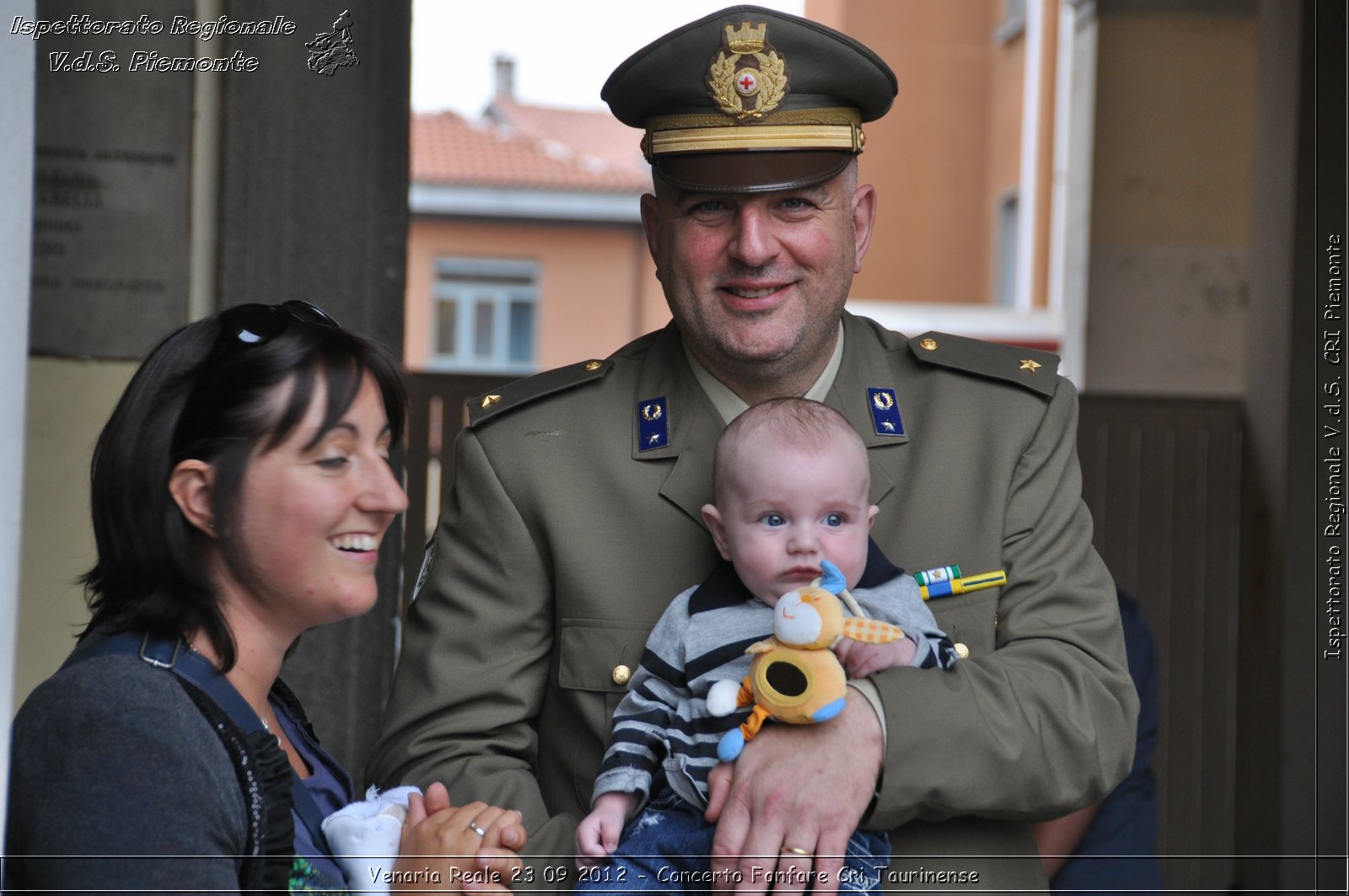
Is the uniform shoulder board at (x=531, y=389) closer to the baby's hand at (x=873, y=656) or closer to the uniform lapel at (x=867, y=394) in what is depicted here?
the uniform lapel at (x=867, y=394)

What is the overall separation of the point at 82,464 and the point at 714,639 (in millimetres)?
2819

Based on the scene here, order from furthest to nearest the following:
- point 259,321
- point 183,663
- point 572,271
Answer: point 572,271 → point 259,321 → point 183,663

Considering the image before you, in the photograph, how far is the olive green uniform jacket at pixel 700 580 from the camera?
8.21 ft

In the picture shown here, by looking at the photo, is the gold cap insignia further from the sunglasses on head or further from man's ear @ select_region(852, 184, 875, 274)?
the sunglasses on head

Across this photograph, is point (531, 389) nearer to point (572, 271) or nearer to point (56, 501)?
point (56, 501)

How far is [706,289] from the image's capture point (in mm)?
2824

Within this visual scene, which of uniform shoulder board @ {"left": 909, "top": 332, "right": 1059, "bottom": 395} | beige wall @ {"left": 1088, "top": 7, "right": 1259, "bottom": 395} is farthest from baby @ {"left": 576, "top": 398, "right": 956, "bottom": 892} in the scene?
beige wall @ {"left": 1088, "top": 7, "right": 1259, "bottom": 395}

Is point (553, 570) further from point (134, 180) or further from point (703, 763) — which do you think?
point (134, 180)

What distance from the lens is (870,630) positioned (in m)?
2.38

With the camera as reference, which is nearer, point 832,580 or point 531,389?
point 832,580

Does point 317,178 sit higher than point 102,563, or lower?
higher

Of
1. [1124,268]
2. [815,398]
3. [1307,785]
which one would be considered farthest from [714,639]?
[1124,268]

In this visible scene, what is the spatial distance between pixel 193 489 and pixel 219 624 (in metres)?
0.21

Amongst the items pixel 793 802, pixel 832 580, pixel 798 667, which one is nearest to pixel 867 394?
pixel 832 580
